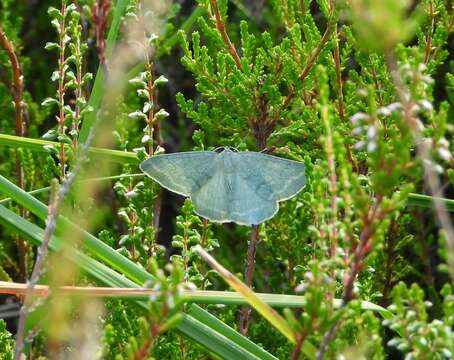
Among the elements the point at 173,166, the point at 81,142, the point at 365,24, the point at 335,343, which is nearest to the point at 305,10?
the point at 173,166

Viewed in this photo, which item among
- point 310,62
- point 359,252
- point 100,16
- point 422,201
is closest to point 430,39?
point 310,62

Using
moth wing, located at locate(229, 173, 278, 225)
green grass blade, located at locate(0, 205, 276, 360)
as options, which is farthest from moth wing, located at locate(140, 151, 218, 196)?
green grass blade, located at locate(0, 205, 276, 360)

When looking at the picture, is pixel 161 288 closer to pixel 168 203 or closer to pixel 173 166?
pixel 173 166

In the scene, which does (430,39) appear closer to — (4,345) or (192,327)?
(192,327)

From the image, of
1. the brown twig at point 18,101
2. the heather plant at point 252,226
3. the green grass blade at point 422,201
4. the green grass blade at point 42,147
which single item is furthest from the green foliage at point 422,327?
the brown twig at point 18,101

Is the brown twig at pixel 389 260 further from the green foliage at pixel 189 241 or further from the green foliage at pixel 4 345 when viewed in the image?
the green foliage at pixel 4 345

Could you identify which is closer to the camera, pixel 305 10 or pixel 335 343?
pixel 335 343
